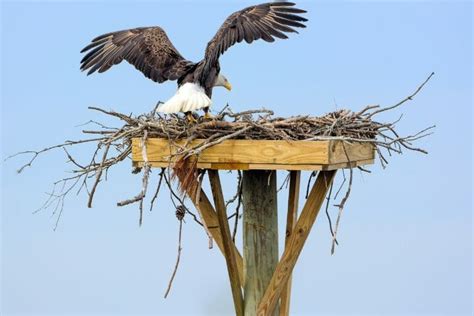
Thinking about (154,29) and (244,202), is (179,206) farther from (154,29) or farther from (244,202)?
(154,29)

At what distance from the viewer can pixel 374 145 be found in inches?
285

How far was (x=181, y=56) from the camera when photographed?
Answer: 298 inches

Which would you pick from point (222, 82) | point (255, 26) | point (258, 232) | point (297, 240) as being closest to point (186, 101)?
point (255, 26)

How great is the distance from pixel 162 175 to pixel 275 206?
2.76 feet

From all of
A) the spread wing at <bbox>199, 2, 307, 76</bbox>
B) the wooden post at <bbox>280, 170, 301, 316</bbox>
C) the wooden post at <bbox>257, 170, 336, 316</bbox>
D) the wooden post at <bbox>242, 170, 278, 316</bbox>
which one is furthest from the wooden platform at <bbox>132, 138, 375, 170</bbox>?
the spread wing at <bbox>199, 2, 307, 76</bbox>

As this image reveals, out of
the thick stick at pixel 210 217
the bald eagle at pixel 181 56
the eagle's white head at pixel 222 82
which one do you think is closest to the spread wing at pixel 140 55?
the bald eagle at pixel 181 56

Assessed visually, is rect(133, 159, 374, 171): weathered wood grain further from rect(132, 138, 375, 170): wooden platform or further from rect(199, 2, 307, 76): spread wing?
rect(199, 2, 307, 76): spread wing

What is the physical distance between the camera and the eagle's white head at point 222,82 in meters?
7.59

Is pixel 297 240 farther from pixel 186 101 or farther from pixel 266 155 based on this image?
pixel 186 101

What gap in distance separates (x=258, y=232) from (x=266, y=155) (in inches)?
32.7

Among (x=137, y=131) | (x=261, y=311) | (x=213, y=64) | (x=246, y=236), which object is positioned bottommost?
(x=261, y=311)

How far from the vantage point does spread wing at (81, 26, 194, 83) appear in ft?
24.3

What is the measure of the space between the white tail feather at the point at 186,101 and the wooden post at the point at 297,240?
2.99 feet

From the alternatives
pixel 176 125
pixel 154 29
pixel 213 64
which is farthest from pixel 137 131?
pixel 154 29
